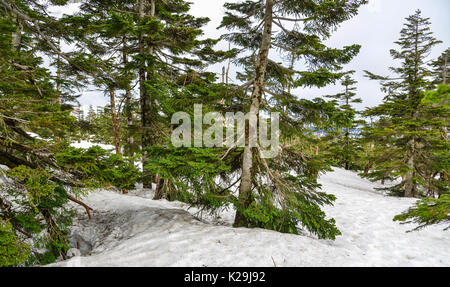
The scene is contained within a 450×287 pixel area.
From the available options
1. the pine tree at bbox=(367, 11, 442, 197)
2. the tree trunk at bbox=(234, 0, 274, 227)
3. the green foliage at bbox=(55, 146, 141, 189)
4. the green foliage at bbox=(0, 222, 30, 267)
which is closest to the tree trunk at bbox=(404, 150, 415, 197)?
the pine tree at bbox=(367, 11, 442, 197)

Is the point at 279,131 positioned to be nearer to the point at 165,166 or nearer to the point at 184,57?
the point at 165,166

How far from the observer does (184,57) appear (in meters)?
9.38

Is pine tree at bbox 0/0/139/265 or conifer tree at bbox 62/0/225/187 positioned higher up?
conifer tree at bbox 62/0/225/187

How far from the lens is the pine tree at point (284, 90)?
4602mm

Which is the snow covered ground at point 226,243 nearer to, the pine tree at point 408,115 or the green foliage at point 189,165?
the green foliage at point 189,165

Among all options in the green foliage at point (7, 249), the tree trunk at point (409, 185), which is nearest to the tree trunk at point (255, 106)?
the green foliage at point (7, 249)

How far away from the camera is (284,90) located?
6.15 metres

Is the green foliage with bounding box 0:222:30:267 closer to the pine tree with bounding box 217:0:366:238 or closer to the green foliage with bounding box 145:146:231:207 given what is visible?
the green foliage with bounding box 145:146:231:207

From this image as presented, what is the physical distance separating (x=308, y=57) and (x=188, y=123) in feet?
12.3

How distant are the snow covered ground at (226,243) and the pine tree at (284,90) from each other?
590 mm

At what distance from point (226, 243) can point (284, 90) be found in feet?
15.3

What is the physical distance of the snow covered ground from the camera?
363 centimetres

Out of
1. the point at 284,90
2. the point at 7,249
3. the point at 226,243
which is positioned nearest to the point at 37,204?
the point at 7,249

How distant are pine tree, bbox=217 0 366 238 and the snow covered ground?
59 cm
